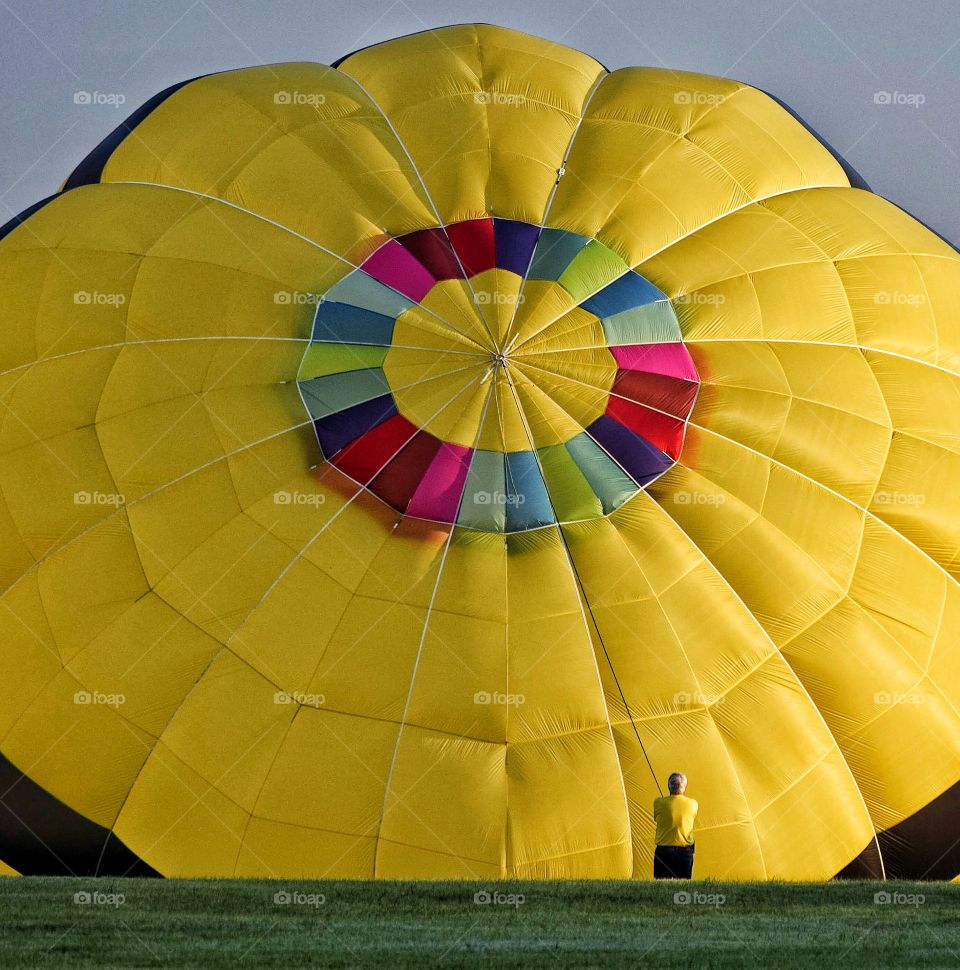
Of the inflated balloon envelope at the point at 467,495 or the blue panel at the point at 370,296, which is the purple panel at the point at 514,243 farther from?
the blue panel at the point at 370,296

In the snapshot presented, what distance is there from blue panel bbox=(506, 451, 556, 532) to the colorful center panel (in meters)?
0.01

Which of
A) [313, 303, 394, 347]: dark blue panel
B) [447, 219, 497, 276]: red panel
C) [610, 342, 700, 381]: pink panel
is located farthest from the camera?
[447, 219, 497, 276]: red panel

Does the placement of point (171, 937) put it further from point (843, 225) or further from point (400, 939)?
point (843, 225)

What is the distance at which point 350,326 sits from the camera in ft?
41.1

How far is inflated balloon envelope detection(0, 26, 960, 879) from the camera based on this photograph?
11227mm

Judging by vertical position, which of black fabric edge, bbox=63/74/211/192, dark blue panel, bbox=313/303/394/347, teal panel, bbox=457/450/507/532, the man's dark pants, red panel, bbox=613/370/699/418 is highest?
black fabric edge, bbox=63/74/211/192

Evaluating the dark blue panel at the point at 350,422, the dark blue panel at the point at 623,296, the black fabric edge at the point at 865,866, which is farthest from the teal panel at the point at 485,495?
the black fabric edge at the point at 865,866

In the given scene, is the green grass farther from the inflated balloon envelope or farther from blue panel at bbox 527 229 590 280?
blue panel at bbox 527 229 590 280

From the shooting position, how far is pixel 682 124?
46.1 ft

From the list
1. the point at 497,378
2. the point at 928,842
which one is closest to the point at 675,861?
the point at 928,842

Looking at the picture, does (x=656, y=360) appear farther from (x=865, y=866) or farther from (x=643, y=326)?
(x=865, y=866)

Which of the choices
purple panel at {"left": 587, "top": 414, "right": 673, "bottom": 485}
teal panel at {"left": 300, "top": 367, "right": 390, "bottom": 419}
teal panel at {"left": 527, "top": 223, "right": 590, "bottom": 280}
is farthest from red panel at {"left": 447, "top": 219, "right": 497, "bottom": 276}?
purple panel at {"left": 587, "top": 414, "right": 673, "bottom": 485}

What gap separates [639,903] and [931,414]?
5.58 meters

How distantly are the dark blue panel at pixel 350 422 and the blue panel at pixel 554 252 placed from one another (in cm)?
158
